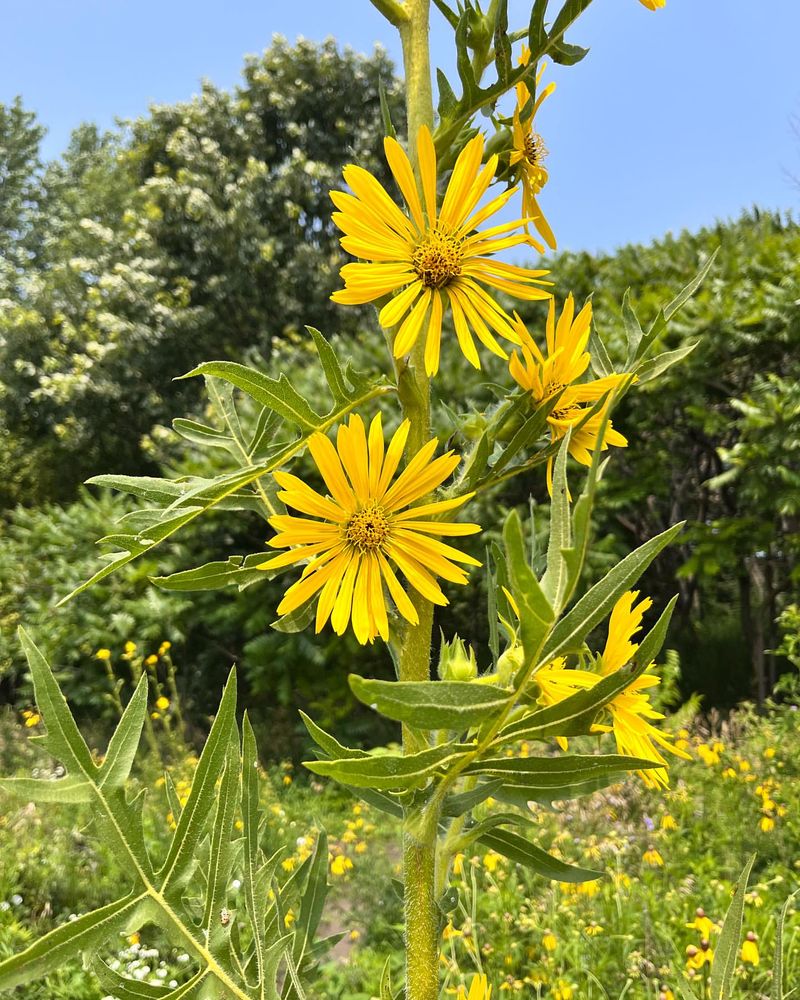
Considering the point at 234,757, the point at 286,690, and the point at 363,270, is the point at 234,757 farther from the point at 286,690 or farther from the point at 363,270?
the point at 286,690

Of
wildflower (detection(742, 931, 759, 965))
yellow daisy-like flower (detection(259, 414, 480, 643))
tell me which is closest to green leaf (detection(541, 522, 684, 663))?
yellow daisy-like flower (detection(259, 414, 480, 643))

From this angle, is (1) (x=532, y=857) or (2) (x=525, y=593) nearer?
(2) (x=525, y=593)

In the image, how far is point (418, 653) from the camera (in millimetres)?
644

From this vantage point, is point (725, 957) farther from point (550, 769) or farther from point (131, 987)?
point (131, 987)

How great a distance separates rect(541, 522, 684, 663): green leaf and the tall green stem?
7.0 inches

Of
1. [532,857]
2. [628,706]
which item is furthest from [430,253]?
[532,857]

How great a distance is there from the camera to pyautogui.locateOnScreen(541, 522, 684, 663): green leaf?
43cm

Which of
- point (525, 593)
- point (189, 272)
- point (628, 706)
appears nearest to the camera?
point (525, 593)

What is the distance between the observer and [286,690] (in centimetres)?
471

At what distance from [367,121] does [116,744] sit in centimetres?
1121

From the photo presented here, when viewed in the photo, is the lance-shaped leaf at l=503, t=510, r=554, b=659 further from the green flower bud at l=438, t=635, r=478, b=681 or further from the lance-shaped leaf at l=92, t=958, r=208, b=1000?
the lance-shaped leaf at l=92, t=958, r=208, b=1000

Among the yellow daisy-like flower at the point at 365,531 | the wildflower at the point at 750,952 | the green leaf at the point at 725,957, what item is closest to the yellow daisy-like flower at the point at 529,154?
the yellow daisy-like flower at the point at 365,531

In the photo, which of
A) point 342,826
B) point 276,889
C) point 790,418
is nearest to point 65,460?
point 342,826

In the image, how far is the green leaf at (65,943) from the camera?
414mm
